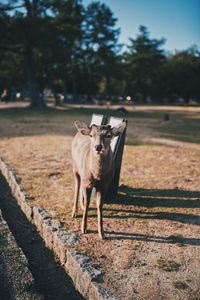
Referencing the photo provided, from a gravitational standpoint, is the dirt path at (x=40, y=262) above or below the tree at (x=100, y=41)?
below

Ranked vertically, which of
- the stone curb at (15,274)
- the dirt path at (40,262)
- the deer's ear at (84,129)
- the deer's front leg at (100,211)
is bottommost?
the dirt path at (40,262)

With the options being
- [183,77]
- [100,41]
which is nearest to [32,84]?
[100,41]

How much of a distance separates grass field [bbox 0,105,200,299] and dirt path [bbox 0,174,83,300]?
16.1 inches

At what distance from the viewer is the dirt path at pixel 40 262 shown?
11.6ft

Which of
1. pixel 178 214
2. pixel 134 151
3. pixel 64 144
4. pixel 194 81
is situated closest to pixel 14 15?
pixel 64 144

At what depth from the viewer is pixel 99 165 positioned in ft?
14.5

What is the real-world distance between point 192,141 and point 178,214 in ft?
27.7

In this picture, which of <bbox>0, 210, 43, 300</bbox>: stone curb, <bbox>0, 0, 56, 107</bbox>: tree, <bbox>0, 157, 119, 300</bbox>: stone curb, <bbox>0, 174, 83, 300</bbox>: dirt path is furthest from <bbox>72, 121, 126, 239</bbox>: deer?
<bbox>0, 0, 56, 107</bbox>: tree

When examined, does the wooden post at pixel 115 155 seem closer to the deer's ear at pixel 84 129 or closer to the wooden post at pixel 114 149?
the wooden post at pixel 114 149

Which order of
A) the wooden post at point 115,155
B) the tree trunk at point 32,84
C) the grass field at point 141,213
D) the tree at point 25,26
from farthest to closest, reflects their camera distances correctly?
the tree trunk at point 32,84
the tree at point 25,26
the wooden post at point 115,155
the grass field at point 141,213

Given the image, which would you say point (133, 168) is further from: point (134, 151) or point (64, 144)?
point (64, 144)

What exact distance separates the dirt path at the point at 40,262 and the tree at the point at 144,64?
54.9 meters

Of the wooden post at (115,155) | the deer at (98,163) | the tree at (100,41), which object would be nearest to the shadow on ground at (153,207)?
the wooden post at (115,155)

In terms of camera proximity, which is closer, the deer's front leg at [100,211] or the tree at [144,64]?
the deer's front leg at [100,211]
